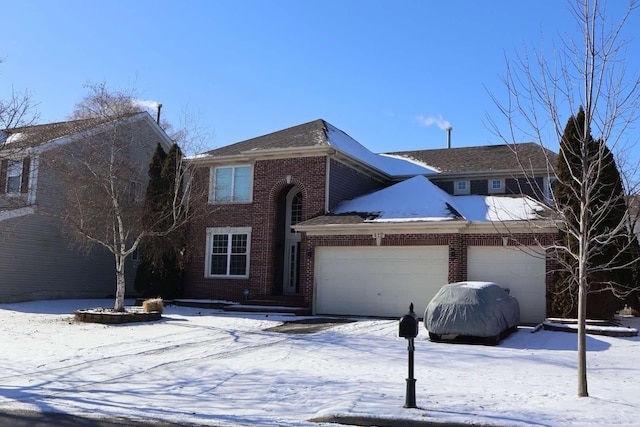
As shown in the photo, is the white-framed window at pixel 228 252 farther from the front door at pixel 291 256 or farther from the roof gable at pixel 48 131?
the roof gable at pixel 48 131

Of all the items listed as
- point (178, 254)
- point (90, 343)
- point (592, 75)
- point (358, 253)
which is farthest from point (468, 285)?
point (178, 254)

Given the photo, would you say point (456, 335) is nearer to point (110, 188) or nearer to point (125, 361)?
point (125, 361)

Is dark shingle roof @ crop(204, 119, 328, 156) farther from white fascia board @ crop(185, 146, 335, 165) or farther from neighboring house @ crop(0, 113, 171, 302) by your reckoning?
neighboring house @ crop(0, 113, 171, 302)

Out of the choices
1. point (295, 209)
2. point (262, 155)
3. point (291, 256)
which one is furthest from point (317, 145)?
point (291, 256)

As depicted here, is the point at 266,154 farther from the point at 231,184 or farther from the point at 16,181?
the point at 16,181

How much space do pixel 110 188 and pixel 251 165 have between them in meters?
6.23

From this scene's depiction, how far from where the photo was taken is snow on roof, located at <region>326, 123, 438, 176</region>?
982 inches

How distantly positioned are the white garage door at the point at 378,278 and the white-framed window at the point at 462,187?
702 centimetres

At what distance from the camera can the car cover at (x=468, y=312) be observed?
14461 mm

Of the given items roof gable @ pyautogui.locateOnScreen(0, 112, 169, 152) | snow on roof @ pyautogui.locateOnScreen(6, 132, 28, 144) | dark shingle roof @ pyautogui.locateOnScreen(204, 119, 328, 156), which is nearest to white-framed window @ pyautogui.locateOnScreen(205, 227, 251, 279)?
dark shingle roof @ pyautogui.locateOnScreen(204, 119, 328, 156)

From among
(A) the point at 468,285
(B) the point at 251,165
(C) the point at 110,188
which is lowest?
(A) the point at 468,285

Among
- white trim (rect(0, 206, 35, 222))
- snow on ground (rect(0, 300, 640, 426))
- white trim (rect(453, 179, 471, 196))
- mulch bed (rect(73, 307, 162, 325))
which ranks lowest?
snow on ground (rect(0, 300, 640, 426))

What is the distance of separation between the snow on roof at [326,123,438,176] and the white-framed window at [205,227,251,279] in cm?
497

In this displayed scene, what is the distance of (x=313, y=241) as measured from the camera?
2186 centimetres
